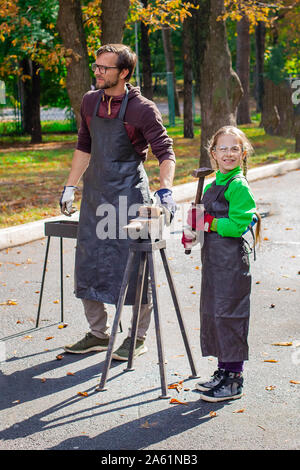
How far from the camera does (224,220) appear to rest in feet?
14.2

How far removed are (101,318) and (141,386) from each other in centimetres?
78

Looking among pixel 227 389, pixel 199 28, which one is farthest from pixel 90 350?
pixel 199 28

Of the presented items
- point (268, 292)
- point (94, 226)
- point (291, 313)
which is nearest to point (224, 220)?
point (94, 226)

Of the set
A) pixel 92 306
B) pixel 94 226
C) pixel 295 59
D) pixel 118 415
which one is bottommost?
pixel 118 415

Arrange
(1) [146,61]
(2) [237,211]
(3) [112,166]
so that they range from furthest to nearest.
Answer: (1) [146,61] < (3) [112,166] < (2) [237,211]

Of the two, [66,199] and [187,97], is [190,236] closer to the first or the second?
[66,199]

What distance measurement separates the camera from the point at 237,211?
169 inches

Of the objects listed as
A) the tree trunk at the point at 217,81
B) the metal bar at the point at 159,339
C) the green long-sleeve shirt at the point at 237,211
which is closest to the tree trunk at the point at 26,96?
the tree trunk at the point at 217,81

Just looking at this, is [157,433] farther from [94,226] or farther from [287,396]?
[94,226]

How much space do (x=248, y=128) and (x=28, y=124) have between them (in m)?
7.93

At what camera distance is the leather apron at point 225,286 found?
4.42m

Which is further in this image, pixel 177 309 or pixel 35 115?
pixel 35 115

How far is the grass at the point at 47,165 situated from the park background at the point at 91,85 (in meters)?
0.02

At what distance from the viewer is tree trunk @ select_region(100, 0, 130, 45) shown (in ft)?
40.9
